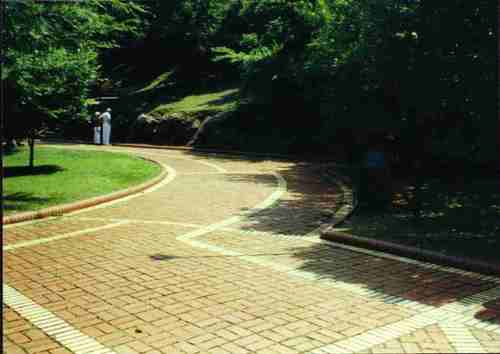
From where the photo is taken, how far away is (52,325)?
20.2 ft

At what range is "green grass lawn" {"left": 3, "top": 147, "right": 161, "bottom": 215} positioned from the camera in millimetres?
13705

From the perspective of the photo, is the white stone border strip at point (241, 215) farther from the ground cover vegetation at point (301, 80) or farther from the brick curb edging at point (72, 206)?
the brick curb edging at point (72, 206)

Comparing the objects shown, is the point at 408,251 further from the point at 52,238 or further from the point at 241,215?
the point at 52,238

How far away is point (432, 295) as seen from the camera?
699cm

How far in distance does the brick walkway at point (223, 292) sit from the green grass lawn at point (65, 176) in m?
2.09

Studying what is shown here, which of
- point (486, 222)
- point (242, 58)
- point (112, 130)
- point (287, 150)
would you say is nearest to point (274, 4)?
point (242, 58)

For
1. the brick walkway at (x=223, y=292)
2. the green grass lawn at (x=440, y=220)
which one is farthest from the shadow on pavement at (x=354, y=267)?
the green grass lawn at (x=440, y=220)

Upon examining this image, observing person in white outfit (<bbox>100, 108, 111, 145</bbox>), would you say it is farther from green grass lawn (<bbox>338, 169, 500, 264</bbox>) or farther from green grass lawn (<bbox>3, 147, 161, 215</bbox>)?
green grass lawn (<bbox>338, 169, 500, 264</bbox>)

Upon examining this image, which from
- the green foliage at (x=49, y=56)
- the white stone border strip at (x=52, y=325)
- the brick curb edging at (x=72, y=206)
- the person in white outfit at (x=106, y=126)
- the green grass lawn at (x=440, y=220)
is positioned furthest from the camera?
the person in white outfit at (x=106, y=126)

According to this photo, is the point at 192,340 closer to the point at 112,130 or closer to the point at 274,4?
the point at 274,4

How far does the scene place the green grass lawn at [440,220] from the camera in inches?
366

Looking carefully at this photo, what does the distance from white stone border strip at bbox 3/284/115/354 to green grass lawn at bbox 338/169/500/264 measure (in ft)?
18.0

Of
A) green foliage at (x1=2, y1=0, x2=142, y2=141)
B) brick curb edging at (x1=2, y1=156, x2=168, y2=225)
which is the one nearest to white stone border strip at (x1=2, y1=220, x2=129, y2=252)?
brick curb edging at (x1=2, y1=156, x2=168, y2=225)

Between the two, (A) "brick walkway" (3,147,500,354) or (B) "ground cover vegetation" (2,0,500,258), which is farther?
(B) "ground cover vegetation" (2,0,500,258)
